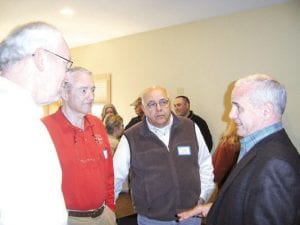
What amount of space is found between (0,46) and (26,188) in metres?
0.50

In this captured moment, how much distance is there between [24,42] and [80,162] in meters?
0.90

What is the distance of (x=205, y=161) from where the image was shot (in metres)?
2.29

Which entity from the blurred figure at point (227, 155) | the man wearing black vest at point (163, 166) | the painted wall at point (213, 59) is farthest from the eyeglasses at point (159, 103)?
the painted wall at point (213, 59)

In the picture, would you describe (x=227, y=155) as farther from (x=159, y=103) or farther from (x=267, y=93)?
(x=267, y=93)

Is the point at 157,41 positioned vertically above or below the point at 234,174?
above

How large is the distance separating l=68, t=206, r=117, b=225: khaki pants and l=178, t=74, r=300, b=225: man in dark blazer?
2.02ft

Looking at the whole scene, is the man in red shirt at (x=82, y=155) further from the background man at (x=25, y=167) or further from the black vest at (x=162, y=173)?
the background man at (x=25, y=167)

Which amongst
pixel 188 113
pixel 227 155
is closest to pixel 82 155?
pixel 227 155

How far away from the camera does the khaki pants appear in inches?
64.2

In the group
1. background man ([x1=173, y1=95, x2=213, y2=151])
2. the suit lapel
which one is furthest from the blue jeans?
background man ([x1=173, y1=95, x2=213, y2=151])

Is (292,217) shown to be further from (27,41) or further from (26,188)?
(27,41)

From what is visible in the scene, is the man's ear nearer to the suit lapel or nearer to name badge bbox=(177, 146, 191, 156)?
the suit lapel

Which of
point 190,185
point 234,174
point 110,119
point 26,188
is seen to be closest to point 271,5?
point 110,119

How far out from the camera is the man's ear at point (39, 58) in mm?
911
